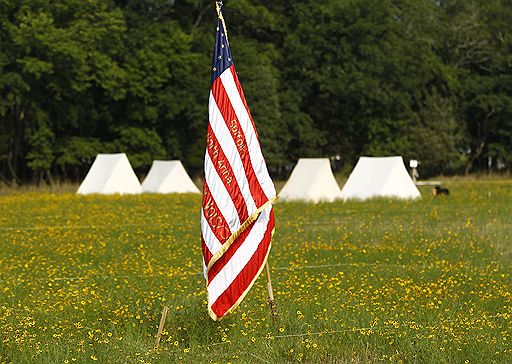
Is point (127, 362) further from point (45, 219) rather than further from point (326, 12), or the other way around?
point (326, 12)

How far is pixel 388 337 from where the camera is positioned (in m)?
8.77

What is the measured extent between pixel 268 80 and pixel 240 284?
1722 inches

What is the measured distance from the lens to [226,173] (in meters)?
8.80

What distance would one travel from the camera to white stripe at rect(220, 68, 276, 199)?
29.3 ft

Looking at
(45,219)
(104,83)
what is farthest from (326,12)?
(45,219)

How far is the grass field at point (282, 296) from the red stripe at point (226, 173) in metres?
1.28

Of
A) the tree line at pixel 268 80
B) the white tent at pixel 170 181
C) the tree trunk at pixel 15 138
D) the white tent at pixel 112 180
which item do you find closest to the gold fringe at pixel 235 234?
the white tent at pixel 112 180

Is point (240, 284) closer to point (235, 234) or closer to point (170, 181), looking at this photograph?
point (235, 234)

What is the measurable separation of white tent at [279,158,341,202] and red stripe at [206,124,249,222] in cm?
2255

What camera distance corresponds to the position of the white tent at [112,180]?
1487 inches

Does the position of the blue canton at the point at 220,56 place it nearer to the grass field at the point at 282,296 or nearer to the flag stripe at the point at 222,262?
the flag stripe at the point at 222,262

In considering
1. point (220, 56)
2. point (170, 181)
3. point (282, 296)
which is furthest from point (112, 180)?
point (220, 56)

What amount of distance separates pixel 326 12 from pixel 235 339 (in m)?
51.6

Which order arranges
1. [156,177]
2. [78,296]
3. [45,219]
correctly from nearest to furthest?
1. [78,296]
2. [45,219]
3. [156,177]
